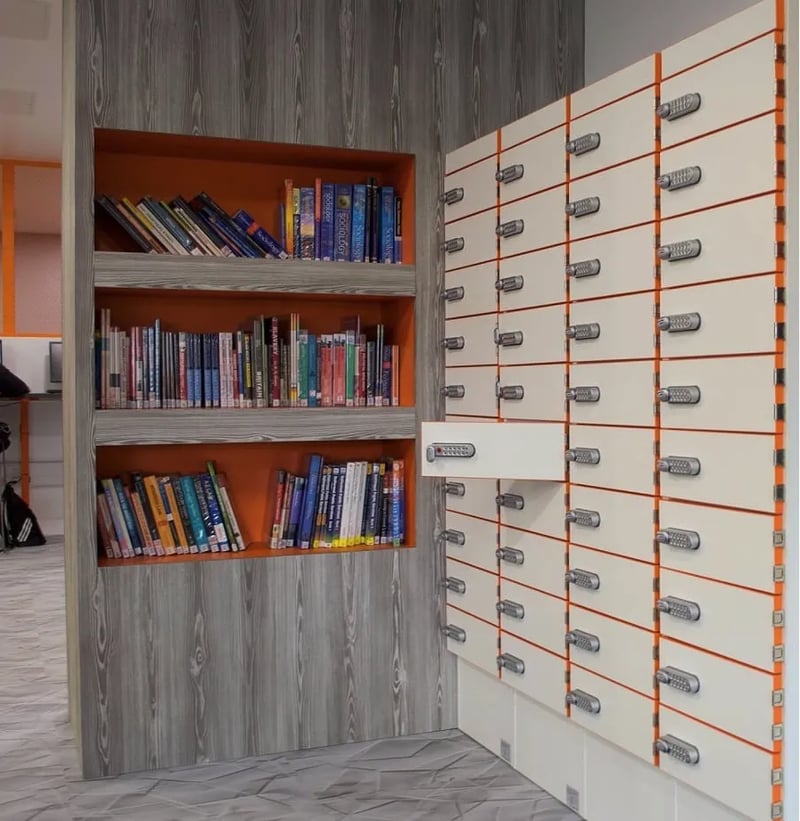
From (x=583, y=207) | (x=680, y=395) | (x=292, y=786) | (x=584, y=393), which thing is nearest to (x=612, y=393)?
(x=584, y=393)

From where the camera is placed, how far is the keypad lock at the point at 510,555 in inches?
118

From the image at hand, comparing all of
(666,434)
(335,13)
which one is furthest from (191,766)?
(335,13)

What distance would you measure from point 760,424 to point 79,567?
2.00 metres

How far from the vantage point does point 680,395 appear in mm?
2291

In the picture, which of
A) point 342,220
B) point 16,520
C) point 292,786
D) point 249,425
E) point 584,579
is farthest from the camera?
point 16,520

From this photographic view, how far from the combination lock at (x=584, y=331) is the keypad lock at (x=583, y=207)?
0.29 m

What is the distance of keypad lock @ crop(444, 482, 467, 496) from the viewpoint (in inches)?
132

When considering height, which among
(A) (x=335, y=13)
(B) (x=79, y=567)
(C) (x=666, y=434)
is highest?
(A) (x=335, y=13)

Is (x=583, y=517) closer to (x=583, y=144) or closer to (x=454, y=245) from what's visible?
(x=583, y=144)

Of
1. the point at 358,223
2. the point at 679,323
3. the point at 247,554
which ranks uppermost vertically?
the point at 358,223

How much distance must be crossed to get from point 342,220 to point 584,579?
4.99 feet

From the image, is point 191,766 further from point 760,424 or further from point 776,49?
point 776,49

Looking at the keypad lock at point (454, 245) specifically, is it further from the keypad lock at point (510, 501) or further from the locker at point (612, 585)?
the locker at point (612, 585)

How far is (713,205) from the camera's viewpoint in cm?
221
